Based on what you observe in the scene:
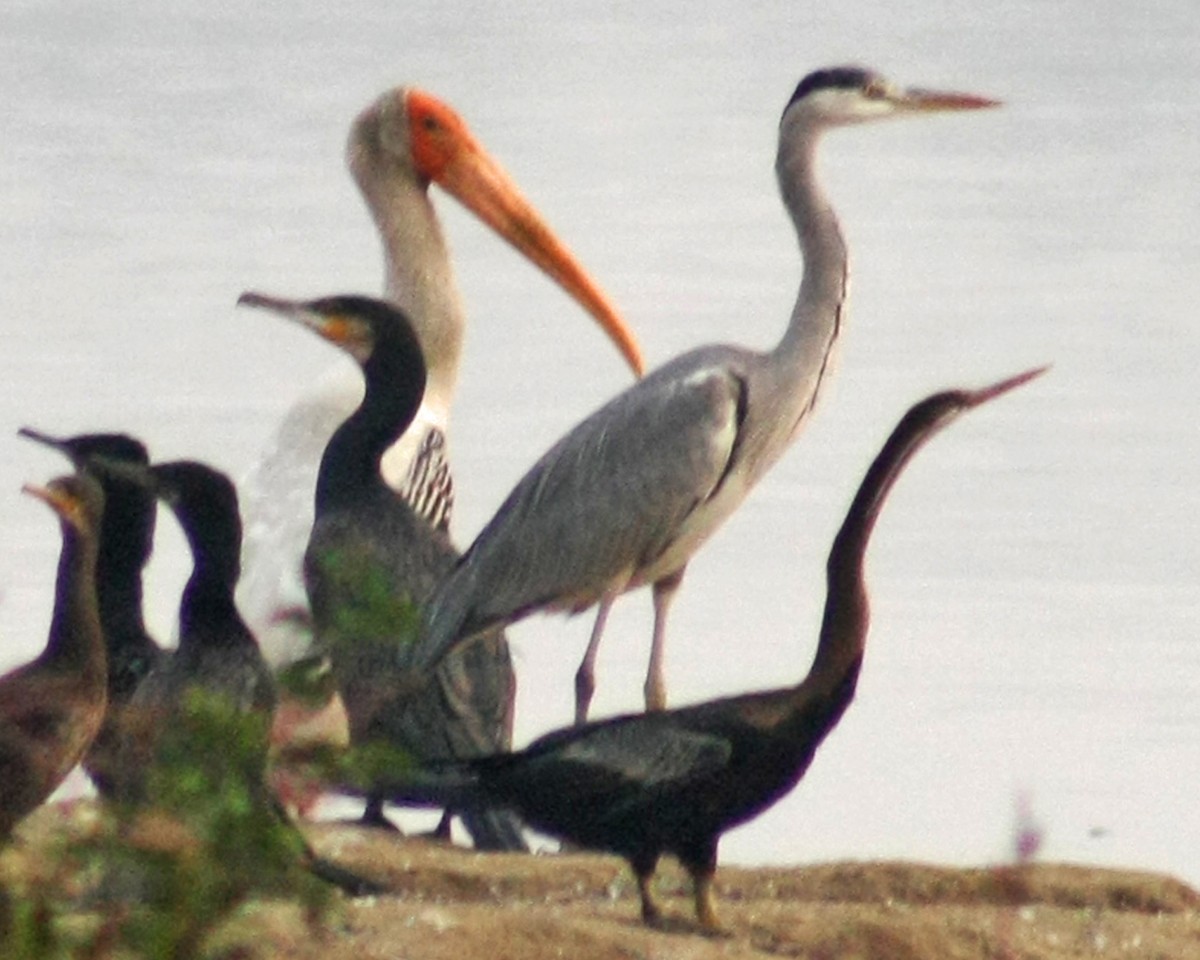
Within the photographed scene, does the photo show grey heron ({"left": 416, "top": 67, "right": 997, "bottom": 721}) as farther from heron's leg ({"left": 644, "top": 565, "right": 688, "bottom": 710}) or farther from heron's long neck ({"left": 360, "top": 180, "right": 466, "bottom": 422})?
heron's long neck ({"left": 360, "top": 180, "right": 466, "bottom": 422})

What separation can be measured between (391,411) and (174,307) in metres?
11.0

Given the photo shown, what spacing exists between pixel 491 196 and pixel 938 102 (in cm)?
216

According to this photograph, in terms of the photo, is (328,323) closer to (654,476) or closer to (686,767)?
(654,476)

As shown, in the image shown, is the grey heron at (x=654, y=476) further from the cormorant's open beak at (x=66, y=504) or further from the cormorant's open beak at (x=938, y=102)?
the cormorant's open beak at (x=66, y=504)

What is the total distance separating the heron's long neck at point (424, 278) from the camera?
1120 cm

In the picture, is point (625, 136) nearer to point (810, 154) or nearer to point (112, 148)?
point (112, 148)

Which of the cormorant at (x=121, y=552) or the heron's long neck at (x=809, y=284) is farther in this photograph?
the heron's long neck at (x=809, y=284)

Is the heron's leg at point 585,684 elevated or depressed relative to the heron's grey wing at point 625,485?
depressed

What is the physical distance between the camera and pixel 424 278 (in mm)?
11438

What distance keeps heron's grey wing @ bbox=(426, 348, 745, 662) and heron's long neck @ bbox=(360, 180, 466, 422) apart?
4.23 ft

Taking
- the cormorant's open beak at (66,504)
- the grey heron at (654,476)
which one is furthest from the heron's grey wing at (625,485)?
the cormorant's open beak at (66,504)

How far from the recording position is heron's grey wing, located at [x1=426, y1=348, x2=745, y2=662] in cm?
956

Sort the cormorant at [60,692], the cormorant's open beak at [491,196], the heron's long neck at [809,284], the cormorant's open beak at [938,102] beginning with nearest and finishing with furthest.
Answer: the cormorant at [60,692], the heron's long neck at [809,284], the cormorant's open beak at [938,102], the cormorant's open beak at [491,196]

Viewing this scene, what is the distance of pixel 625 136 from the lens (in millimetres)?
28734
